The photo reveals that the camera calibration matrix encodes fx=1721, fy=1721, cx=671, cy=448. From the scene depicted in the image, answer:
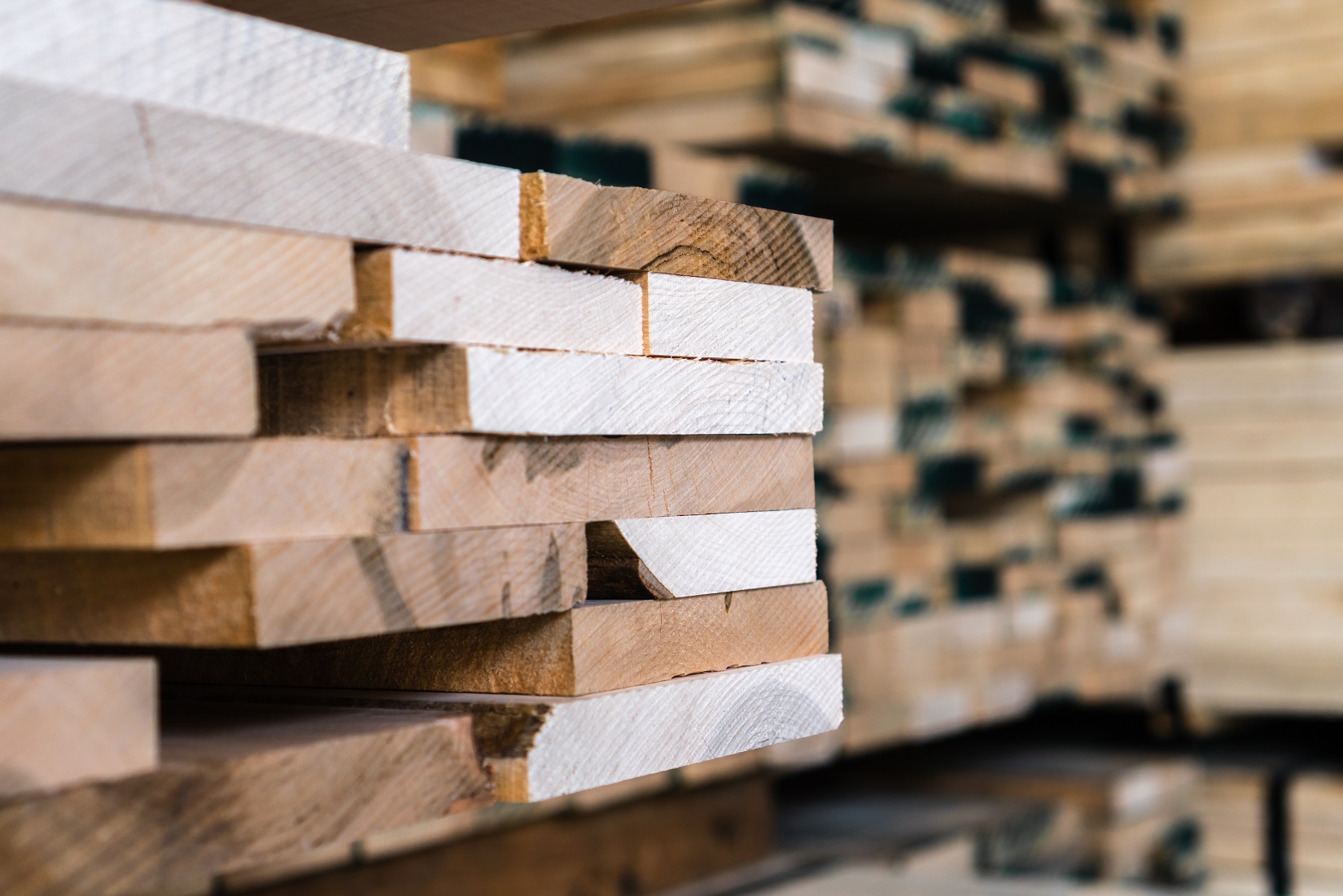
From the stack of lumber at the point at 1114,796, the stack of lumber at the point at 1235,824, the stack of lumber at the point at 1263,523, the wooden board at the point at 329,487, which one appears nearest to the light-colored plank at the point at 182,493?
the wooden board at the point at 329,487

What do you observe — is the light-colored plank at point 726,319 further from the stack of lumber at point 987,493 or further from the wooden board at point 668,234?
the stack of lumber at point 987,493

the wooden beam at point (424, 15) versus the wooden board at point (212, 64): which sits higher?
the wooden beam at point (424, 15)

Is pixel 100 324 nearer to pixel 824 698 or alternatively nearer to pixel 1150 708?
pixel 824 698

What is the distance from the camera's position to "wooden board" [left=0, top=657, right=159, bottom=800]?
0.89m

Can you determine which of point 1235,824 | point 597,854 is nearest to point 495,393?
point 597,854

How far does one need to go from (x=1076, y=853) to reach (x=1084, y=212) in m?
1.73

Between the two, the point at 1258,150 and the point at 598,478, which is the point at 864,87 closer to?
the point at 1258,150

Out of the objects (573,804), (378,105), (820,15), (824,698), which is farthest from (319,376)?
(820,15)

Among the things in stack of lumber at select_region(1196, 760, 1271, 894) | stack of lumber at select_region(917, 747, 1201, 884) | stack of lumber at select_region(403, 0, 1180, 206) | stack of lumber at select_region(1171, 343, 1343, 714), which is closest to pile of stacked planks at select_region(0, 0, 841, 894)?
stack of lumber at select_region(403, 0, 1180, 206)

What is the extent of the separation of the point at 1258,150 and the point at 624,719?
3926 mm

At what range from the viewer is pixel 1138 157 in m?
4.68

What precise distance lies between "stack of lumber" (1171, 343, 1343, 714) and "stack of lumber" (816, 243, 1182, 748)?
0.29 ft

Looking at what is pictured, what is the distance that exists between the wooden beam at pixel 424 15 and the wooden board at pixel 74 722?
0.57 m

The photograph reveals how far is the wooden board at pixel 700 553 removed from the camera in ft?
4.17
